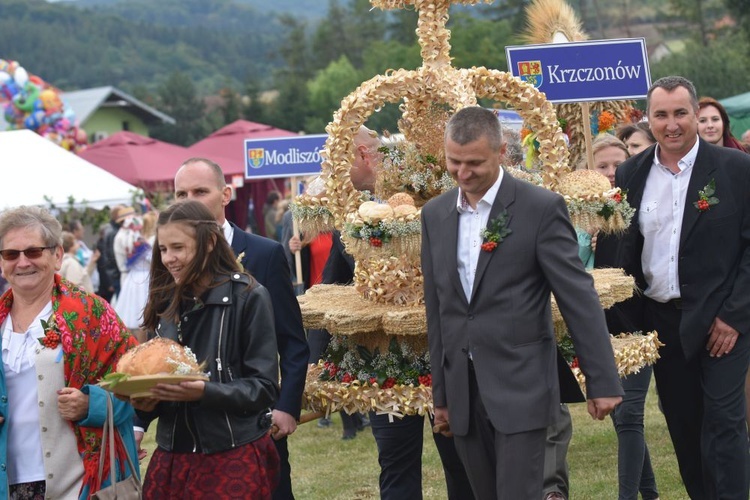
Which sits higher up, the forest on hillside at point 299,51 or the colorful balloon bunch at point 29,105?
the forest on hillside at point 299,51

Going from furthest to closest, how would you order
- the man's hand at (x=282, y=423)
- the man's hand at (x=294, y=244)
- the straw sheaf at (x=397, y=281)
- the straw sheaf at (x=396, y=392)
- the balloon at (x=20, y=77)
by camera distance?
the balloon at (x=20, y=77), the man's hand at (x=294, y=244), the straw sheaf at (x=397, y=281), the straw sheaf at (x=396, y=392), the man's hand at (x=282, y=423)

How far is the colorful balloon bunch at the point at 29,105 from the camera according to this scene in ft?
83.4

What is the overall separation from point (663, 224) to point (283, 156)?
7.48 meters

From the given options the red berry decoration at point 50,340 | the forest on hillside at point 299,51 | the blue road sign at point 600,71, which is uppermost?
the forest on hillside at point 299,51

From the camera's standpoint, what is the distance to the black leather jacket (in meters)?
4.49

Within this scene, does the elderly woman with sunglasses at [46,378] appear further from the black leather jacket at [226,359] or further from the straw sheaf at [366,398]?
the straw sheaf at [366,398]

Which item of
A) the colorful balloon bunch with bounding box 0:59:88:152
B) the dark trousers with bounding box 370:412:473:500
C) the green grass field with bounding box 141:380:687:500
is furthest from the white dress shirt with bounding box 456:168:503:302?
the colorful balloon bunch with bounding box 0:59:88:152

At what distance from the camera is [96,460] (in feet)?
15.3

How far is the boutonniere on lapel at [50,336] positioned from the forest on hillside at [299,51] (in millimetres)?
2579

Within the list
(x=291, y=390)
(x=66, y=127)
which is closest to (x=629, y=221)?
(x=291, y=390)

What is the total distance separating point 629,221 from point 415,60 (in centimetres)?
6347

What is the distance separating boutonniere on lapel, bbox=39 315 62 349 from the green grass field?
12.4 feet

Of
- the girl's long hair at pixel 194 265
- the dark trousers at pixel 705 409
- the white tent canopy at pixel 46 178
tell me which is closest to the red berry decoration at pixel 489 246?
the girl's long hair at pixel 194 265

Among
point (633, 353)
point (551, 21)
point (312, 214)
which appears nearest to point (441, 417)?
point (633, 353)
